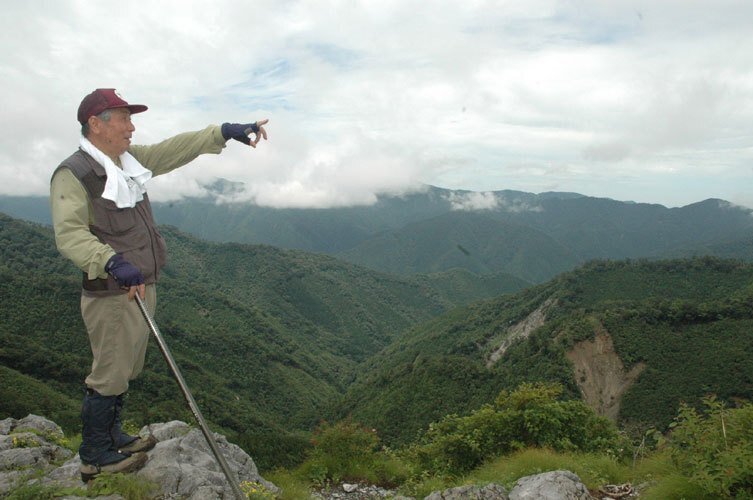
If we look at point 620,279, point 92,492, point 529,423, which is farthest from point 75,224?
point 620,279

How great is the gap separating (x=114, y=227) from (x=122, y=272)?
860mm

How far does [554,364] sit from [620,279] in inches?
1580

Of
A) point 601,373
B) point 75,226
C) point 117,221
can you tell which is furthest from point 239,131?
point 601,373

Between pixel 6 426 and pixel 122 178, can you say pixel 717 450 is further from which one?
pixel 6 426

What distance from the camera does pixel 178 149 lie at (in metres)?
5.24

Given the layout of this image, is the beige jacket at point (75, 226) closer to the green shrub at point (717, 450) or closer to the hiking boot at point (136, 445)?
the hiking boot at point (136, 445)

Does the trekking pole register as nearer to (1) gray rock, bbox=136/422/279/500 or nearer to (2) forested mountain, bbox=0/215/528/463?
(1) gray rock, bbox=136/422/279/500

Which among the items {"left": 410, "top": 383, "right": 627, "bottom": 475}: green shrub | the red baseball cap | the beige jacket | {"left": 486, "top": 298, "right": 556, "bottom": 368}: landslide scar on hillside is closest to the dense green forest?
{"left": 486, "top": 298, "right": 556, "bottom": 368}: landslide scar on hillside

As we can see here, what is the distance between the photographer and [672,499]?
468 centimetres

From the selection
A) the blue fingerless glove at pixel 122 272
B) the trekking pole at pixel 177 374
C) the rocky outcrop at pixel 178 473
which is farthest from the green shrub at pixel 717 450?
the blue fingerless glove at pixel 122 272

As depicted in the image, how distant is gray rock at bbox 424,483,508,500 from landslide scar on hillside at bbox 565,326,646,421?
44.0 metres

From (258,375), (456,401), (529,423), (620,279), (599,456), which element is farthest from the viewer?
(258,375)

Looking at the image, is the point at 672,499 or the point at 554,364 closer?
the point at 672,499

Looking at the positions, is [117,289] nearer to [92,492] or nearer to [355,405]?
[92,492]
